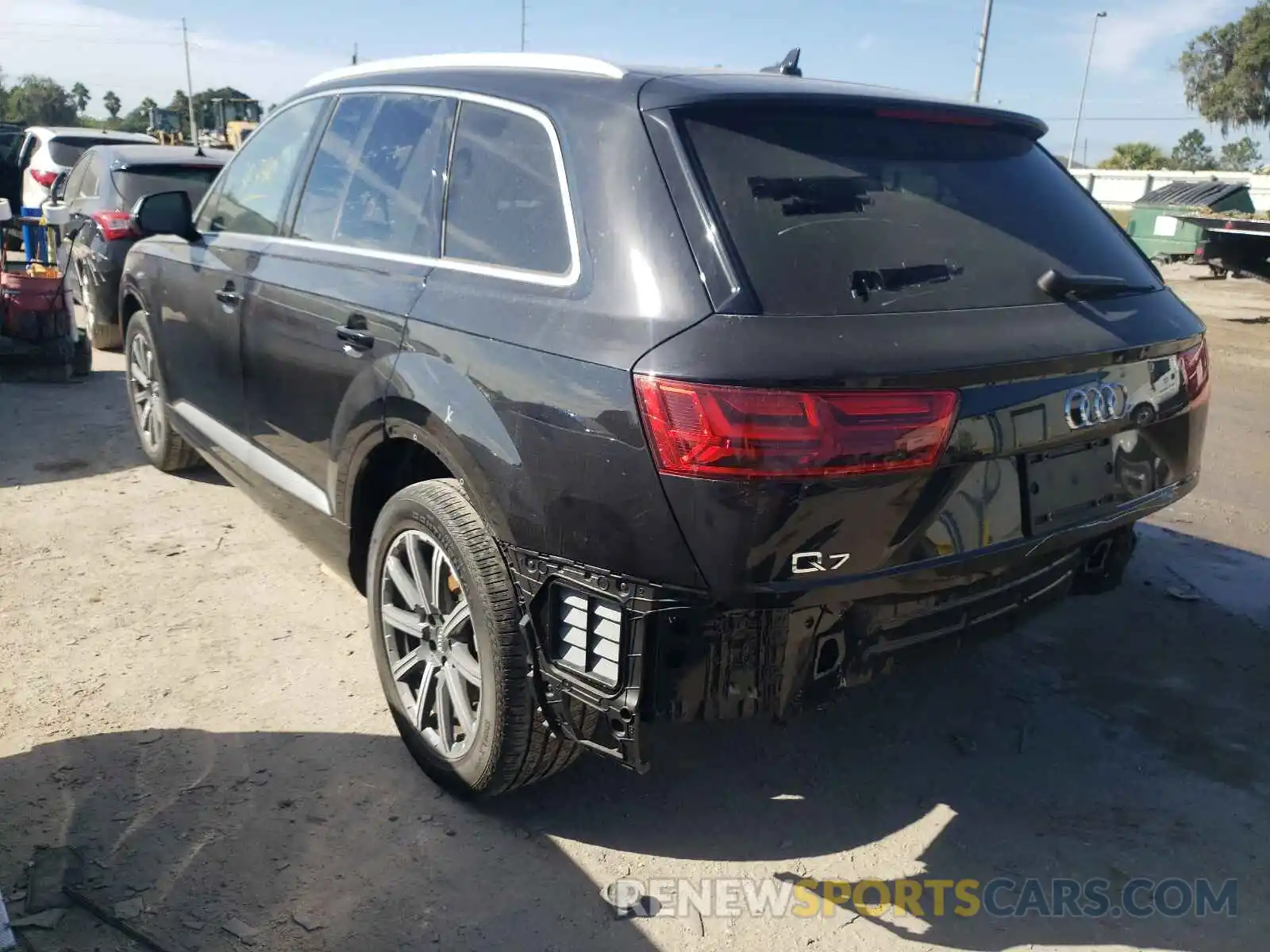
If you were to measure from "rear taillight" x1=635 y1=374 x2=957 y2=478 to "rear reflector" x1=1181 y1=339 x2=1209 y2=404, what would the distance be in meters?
1.17

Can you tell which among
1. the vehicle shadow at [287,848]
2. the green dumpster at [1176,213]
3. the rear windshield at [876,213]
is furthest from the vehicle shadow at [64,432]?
the green dumpster at [1176,213]

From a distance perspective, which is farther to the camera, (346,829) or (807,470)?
(346,829)

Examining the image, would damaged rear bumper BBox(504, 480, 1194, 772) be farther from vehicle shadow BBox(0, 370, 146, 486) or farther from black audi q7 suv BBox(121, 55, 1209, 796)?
vehicle shadow BBox(0, 370, 146, 486)

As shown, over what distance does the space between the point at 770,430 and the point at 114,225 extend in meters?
7.31

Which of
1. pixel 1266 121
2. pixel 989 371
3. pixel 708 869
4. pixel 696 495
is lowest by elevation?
pixel 708 869

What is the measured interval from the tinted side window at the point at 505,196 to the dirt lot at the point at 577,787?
150 cm

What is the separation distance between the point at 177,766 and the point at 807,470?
6.91 ft

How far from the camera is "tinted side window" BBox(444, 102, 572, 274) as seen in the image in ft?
8.44

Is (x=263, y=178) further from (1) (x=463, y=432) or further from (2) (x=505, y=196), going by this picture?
(1) (x=463, y=432)

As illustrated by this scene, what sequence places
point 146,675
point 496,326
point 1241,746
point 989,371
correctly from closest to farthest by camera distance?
1. point 989,371
2. point 496,326
3. point 1241,746
4. point 146,675

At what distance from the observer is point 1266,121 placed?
44062mm

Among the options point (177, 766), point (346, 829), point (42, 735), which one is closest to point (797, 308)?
point (346, 829)

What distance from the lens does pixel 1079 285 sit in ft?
8.64

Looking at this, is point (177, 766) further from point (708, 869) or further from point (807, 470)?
point (807, 470)
